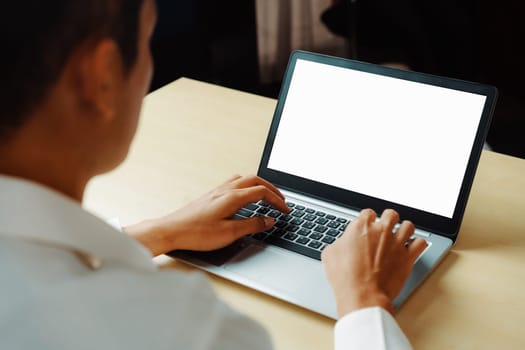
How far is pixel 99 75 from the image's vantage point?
0.56 metres

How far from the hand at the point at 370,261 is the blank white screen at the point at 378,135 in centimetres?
12

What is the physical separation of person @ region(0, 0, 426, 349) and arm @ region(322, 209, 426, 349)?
0.57 ft

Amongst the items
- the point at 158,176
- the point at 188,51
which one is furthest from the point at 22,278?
the point at 188,51

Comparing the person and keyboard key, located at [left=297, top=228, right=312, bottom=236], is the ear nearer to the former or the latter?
the person

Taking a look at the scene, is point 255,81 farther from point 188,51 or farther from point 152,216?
point 152,216

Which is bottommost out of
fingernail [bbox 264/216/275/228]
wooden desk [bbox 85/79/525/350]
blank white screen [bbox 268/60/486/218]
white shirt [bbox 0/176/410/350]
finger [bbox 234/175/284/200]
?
wooden desk [bbox 85/79/525/350]

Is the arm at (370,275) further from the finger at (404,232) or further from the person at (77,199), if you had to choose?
the person at (77,199)

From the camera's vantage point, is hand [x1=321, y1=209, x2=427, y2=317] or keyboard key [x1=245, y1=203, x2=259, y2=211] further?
keyboard key [x1=245, y1=203, x2=259, y2=211]

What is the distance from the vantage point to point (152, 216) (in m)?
1.07

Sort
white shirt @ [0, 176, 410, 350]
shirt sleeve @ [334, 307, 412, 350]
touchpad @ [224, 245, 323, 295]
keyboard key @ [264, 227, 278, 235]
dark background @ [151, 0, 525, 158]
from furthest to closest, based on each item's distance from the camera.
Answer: dark background @ [151, 0, 525, 158], keyboard key @ [264, 227, 278, 235], touchpad @ [224, 245, 323, 295], shirt sleeve @ [334, 307, 412, 350], white shirt @ [0, 176, 410, 350]

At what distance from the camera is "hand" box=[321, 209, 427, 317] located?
2.68ft

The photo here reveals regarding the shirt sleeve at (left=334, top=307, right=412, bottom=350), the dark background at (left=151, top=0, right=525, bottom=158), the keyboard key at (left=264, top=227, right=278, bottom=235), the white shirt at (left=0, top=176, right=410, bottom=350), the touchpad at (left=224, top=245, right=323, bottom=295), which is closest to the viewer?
the white shirt at (left=0, top=176, right=410, bottom=350)

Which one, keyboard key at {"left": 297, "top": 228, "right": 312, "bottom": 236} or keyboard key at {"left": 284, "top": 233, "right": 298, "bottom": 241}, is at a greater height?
keyboard key at {"left": 297, "top": 228, "right": 312, "bottom": 236}

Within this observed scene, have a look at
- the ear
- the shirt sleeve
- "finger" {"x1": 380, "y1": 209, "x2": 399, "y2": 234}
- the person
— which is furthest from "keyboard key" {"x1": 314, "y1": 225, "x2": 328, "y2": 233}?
the ear
